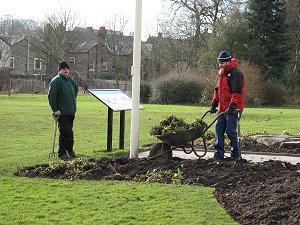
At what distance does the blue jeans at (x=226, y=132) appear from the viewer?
11281mm

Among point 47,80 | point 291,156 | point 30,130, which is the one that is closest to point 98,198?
point 291,156

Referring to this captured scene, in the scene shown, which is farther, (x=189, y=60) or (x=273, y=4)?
(x=189, y=60)

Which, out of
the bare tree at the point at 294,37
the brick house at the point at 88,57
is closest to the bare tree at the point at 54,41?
the brick house at the point at 88,57

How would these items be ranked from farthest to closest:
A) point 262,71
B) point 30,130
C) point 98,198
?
point 262,71 → point 30,130 → point 98,198

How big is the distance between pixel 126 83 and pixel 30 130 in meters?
59.6

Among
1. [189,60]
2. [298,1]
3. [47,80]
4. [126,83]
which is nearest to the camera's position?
[298,1]

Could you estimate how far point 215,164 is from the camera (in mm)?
10023

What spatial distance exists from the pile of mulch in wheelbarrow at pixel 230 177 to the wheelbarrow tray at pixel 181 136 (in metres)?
0.39

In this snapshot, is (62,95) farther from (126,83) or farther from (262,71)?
(126,83)

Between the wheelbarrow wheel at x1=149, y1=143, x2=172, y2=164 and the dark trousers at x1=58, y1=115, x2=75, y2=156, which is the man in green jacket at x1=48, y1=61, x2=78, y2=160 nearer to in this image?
the dark trousers at x1=58, y1=115, x2=75, y2=156

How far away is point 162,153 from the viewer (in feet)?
34.8

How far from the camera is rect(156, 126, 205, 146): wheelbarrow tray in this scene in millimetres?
10297

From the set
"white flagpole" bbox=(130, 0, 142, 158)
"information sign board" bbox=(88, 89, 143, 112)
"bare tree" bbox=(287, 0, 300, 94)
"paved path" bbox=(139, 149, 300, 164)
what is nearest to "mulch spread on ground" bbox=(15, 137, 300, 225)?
"white flagpole" bbox=(130, 0, 142, 158)

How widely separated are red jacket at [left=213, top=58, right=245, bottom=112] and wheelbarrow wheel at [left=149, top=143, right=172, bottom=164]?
1544 mm
